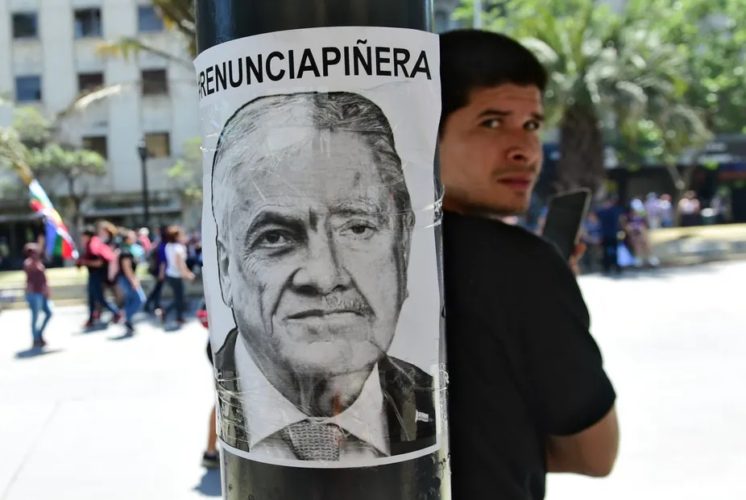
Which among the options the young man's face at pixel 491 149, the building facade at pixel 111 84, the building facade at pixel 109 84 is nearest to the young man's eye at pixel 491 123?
the young man's face at pixel 491 149

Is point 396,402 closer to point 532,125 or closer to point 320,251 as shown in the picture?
point 320,251

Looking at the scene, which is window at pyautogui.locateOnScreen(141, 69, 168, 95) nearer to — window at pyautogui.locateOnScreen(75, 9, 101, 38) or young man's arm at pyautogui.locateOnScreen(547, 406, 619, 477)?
window at pyautogui.locateOnScreen(75, 9, 101, 38)

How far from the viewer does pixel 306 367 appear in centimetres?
117

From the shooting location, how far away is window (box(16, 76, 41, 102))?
3522cm

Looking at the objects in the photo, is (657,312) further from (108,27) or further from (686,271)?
(108,27)

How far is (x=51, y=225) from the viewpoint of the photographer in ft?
35.4

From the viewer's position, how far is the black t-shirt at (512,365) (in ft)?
5.08

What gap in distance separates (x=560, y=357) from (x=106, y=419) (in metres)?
5.99

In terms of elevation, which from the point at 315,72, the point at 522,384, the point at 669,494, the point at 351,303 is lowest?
the point at 669,494

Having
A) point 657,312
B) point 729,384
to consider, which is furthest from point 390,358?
point 657,312

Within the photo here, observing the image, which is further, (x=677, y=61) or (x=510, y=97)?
(x=677, y=61)

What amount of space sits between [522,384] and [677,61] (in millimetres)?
16866

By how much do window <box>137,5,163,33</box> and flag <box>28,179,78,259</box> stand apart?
86.4 ft

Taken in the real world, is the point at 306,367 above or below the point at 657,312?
above
